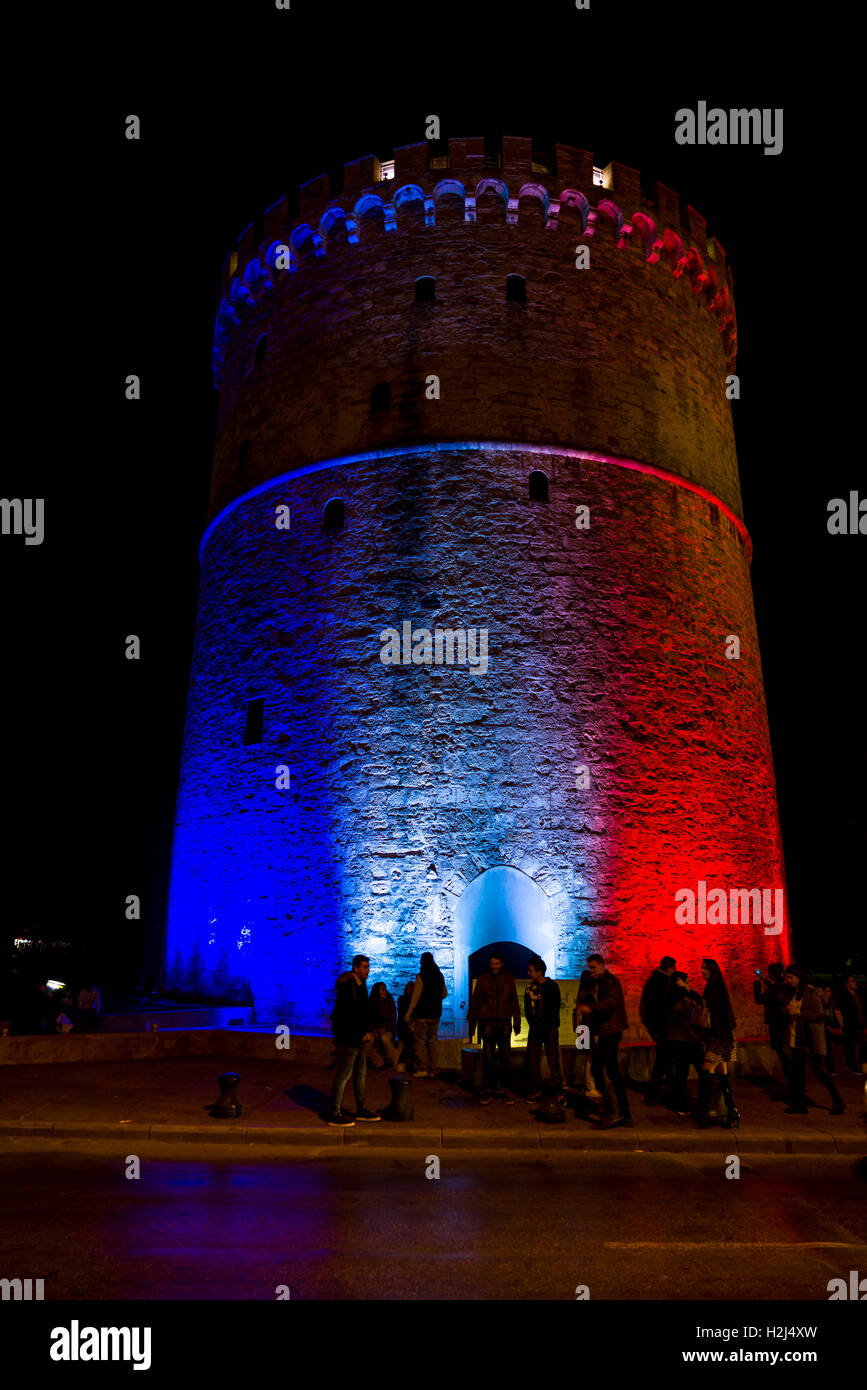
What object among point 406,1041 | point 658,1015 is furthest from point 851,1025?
point 406,1041

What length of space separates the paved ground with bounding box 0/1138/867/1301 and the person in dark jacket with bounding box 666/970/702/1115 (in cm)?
130

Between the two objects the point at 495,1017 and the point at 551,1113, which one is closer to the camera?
the point at 551,1113

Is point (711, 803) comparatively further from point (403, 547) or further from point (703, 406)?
point (703, 406)

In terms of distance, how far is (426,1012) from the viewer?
34.8 ft

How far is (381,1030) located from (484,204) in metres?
14.0

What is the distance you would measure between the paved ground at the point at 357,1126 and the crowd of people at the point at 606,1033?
256 mm

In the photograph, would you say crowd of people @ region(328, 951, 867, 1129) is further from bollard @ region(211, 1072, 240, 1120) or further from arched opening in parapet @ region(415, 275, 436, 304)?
arched opening in parapet @ region(415, 275, 436, 304)

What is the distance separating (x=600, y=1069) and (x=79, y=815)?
28.9 metres

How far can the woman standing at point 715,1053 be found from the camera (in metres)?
8.24

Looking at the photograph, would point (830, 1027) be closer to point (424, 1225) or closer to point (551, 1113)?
point (551, 1113)

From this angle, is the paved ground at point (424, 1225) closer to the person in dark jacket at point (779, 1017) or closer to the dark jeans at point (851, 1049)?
the person in dark jacket at point (779, 1017)

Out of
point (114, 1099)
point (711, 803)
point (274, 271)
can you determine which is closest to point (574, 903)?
point (711, 803)

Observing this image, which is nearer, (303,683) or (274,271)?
(303,683)

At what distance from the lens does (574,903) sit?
527 inches
